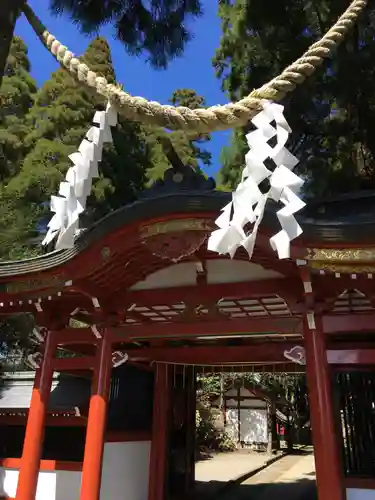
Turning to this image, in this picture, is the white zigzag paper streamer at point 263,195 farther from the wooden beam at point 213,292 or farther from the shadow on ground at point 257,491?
the shadow on ground at point 257,491

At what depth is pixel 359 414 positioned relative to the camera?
18.3ft

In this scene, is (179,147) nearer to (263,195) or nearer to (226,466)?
(226,466)

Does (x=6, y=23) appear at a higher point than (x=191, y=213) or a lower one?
higher

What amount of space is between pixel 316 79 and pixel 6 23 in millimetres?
7059

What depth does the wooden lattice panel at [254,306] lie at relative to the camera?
20.5 feet

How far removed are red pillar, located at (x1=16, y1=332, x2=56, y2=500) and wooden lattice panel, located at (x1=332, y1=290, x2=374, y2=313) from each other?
154 inches

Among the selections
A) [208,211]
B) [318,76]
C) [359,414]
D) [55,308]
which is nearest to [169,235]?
[208,211]

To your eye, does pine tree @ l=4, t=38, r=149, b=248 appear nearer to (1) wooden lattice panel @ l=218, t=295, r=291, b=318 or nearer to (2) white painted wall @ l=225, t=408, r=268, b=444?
(1) wooden lattice panel @ l=218, t=295, r=291, b=318

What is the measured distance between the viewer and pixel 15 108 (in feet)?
56.2

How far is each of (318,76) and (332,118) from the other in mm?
1335

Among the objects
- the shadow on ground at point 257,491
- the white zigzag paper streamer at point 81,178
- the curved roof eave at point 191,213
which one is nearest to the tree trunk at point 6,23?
the white zigzag paper streamer at point 81,178

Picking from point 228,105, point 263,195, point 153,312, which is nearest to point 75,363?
point 153,312

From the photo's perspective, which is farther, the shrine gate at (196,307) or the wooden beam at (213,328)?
the wooden beam at (213,328)

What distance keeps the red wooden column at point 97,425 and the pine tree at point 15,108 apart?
10.7 m
